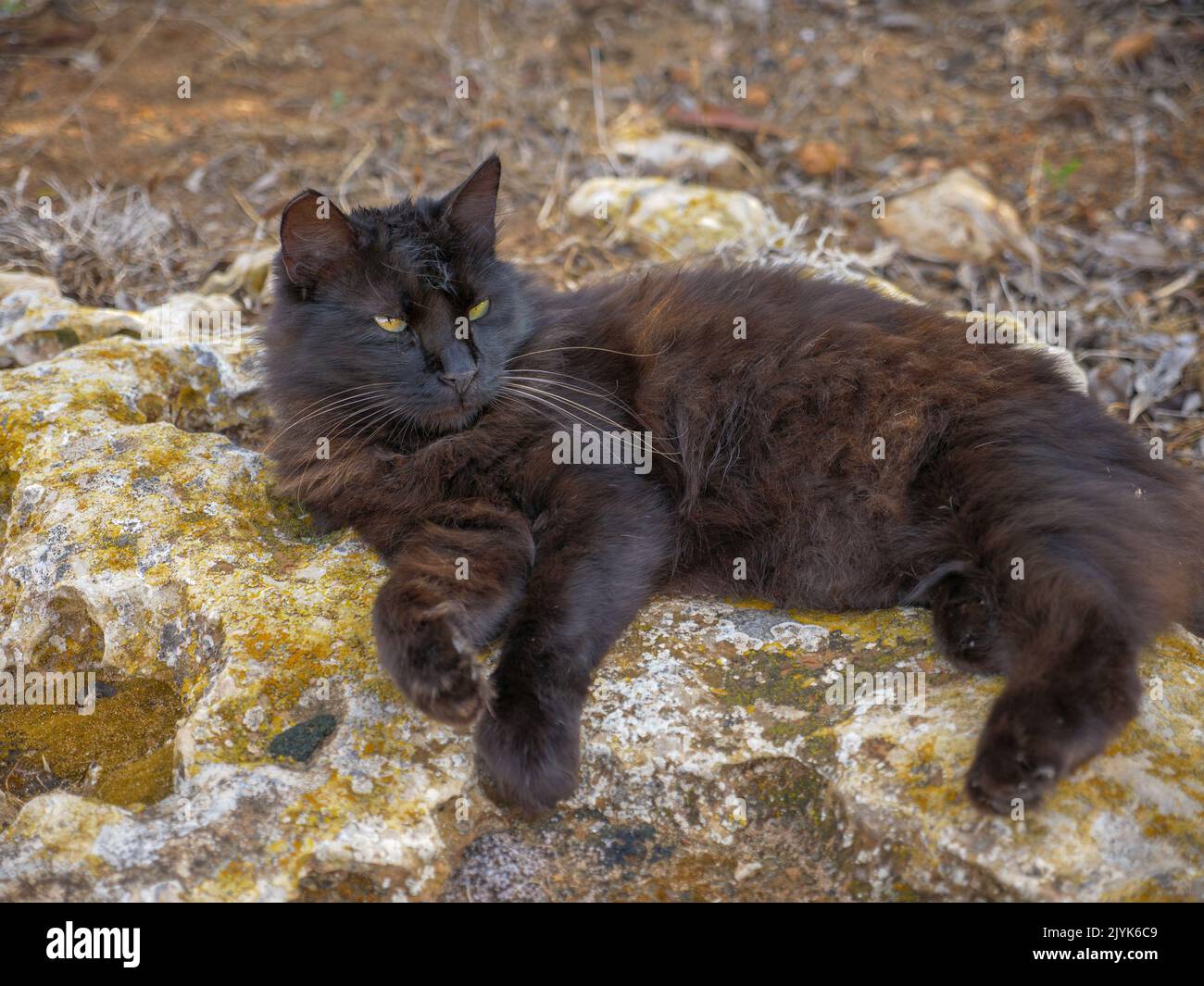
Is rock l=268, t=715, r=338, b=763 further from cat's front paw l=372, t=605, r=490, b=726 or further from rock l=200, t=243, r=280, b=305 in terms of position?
rock l=200, t=243, r=280, b=305

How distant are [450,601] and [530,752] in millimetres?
482

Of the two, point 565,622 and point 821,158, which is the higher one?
point 821,158

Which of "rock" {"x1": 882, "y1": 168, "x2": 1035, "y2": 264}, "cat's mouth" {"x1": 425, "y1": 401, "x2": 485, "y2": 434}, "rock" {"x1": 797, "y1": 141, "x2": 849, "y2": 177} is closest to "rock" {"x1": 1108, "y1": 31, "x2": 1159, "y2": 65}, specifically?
"rock" {"x1": 882, "y1": 168, "x2": 1035, "y2": 264}

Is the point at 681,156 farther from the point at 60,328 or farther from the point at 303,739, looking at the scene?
the point at 303,739

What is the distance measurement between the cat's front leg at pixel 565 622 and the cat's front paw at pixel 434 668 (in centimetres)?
10

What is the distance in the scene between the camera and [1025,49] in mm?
7289

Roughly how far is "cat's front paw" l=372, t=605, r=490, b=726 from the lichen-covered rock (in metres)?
0.14

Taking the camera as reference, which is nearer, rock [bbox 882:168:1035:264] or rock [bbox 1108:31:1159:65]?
rock [bbox 882:168:1035:264]

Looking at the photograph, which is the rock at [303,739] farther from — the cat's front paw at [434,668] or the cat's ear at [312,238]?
the cat's ear at [312,238]

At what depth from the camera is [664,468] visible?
3.40 meters

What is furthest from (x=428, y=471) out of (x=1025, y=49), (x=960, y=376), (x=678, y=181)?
(x=1025, y=49)

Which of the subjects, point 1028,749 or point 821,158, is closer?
point 1028,749

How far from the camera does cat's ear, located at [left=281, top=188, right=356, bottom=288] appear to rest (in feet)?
9.87

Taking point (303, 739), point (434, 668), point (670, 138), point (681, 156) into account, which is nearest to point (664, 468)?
point (434, 668)
